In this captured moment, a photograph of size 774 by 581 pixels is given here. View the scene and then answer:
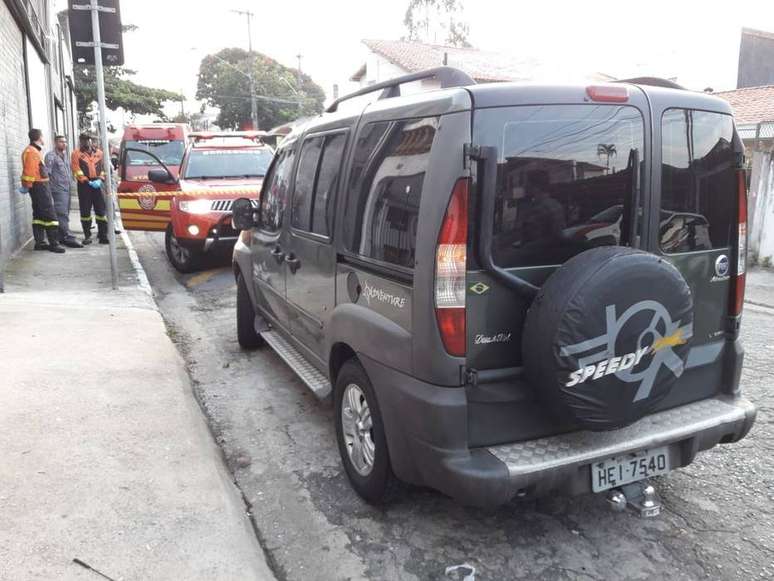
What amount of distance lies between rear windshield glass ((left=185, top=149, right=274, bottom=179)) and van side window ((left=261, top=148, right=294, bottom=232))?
5092 millimetres

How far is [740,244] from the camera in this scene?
123 inches

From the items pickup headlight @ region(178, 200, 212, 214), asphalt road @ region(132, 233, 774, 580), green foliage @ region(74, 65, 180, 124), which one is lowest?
asphalt road @ region(132, 233, 774, 580)

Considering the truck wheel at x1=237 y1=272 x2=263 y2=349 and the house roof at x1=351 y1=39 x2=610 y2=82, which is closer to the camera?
the truck wheel at x1=237 y1=272 x2=263 y2=349

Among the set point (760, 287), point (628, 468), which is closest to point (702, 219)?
point (628, 468)

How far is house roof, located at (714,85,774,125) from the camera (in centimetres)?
1403

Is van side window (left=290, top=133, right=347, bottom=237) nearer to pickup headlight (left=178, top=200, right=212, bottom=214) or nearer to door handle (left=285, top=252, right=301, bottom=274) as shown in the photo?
door handle (left=285, top=252, right=301, bottom=274)

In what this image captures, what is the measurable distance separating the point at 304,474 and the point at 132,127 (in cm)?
1460

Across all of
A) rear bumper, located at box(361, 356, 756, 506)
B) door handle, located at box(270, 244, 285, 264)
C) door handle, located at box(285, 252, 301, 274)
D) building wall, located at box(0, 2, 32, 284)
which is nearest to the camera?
rear bumper, located at box(361, 356, 756, 506)

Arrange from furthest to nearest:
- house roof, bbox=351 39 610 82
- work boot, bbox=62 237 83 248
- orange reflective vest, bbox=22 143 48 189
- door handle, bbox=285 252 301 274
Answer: house roof, bbox=351 39 610 82 < work boot, bbox=62 237 83 248 < orange reflective vest, bbox=22 143 48 189 < door handle, bbox=285 252 301 274

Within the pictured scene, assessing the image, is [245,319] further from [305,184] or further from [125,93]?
[125,93]

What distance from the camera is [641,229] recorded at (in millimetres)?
2832

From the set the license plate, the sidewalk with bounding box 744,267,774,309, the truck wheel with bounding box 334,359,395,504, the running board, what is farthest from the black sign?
the sidewalk with bounding box 744,267,774,309

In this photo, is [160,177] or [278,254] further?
[160,177]

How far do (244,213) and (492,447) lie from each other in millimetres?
3206
